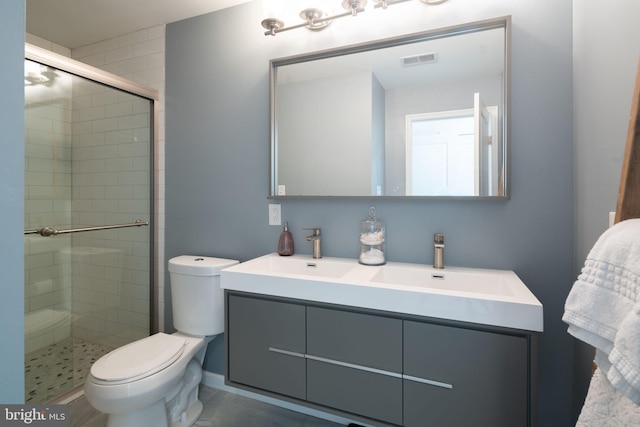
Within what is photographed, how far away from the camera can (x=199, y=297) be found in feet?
5.75

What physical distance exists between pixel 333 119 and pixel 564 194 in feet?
3.56

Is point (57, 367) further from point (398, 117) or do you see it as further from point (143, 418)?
point (398, 117)

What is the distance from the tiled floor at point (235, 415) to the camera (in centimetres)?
167

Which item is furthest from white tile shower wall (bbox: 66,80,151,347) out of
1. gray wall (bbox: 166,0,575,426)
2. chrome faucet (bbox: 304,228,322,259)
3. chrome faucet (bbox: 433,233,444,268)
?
chrome faucet (bbox: 433,233,444,268)

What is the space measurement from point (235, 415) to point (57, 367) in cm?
109

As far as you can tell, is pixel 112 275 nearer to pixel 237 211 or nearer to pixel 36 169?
pixel 36 169

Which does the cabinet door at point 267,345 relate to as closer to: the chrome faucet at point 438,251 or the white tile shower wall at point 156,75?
the chrome faucet at point 438,251

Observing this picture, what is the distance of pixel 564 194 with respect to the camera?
1.32 metres

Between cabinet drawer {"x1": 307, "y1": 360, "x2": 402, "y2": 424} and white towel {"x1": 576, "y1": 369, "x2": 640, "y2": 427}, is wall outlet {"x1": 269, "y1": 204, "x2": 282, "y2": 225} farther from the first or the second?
white towel {"x1": 576, "y1": 369, "x2": 640, "y2": 427}

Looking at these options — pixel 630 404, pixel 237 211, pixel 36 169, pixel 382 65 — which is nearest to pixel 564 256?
pixel 630 404

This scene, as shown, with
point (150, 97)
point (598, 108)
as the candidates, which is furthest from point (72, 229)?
point (598, 108)

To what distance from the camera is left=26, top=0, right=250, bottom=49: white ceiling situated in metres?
1.90
